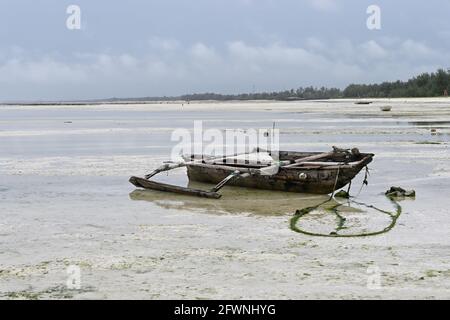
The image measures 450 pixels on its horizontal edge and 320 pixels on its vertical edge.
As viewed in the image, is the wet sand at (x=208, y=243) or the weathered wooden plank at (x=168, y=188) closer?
the wet sand at (x=208, y=243)

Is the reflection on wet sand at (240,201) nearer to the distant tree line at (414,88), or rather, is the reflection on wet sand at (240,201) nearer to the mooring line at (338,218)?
the mooring line at (338,218)

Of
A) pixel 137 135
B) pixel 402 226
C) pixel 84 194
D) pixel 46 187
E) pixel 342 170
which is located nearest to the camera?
pixel 402 226

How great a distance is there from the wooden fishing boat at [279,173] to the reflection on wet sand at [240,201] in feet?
0.49

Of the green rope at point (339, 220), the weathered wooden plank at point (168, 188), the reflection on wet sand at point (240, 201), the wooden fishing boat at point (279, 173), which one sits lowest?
the reflection on wet sand at point (240, 201)

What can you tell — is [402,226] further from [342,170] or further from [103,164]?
[103,164]

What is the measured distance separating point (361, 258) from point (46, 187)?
8697 mm

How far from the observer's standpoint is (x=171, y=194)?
40.8ft

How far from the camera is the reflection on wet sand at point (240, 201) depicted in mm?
10719

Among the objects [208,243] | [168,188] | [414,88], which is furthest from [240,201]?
[414,88]

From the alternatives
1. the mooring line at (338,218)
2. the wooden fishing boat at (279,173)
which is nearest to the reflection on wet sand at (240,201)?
the wooden fishing boat at (279,173)

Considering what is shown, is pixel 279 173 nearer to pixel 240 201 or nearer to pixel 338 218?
pixel 240 201

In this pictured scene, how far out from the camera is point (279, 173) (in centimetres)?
1238

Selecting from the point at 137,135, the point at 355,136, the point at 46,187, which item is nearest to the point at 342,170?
the point at 46,187

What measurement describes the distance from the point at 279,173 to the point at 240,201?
124 cm
